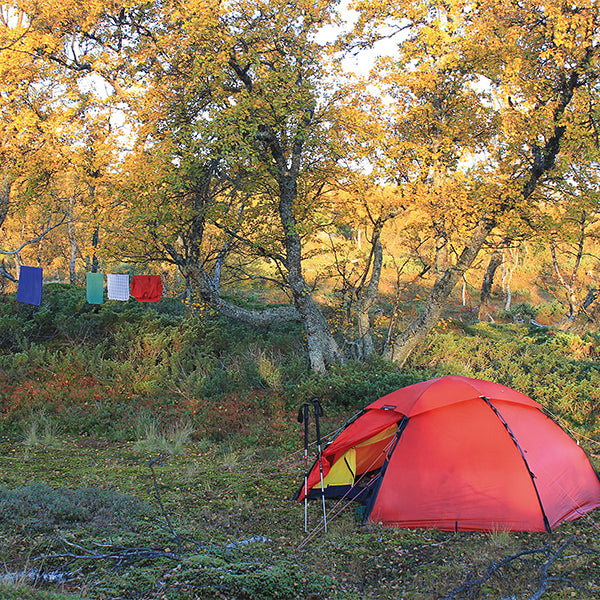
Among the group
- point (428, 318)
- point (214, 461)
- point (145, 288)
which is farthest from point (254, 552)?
point (145, 288)

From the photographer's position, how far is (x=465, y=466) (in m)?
6.14

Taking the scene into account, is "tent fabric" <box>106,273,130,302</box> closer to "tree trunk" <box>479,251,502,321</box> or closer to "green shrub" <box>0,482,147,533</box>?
"green shrub" <box>0,482,147,533</box>

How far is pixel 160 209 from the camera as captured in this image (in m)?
10.9

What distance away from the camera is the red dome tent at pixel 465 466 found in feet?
19.4

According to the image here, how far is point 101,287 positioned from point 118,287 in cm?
45

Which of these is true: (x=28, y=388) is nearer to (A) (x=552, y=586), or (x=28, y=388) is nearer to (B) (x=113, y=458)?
(B) (x=113, y=458)

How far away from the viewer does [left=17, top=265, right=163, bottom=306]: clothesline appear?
1431 centimetres

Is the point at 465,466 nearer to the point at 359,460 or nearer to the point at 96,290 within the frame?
the point at 359,460

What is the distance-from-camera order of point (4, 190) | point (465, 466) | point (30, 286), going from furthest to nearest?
1. point (4, 190)
2. point (30, 286)
3. point (465, 466)

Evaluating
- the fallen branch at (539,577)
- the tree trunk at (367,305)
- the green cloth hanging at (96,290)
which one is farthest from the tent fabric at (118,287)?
the fallen branch at (539,577)

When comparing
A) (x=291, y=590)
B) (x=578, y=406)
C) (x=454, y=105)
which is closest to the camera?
(x=291, y=590)

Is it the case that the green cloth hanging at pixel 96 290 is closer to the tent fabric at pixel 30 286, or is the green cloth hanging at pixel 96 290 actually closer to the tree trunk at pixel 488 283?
the tent fabric at pixel 30 286

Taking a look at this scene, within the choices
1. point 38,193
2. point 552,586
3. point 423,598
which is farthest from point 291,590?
point 38,193

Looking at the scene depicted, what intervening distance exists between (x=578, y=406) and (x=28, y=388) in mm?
11377
